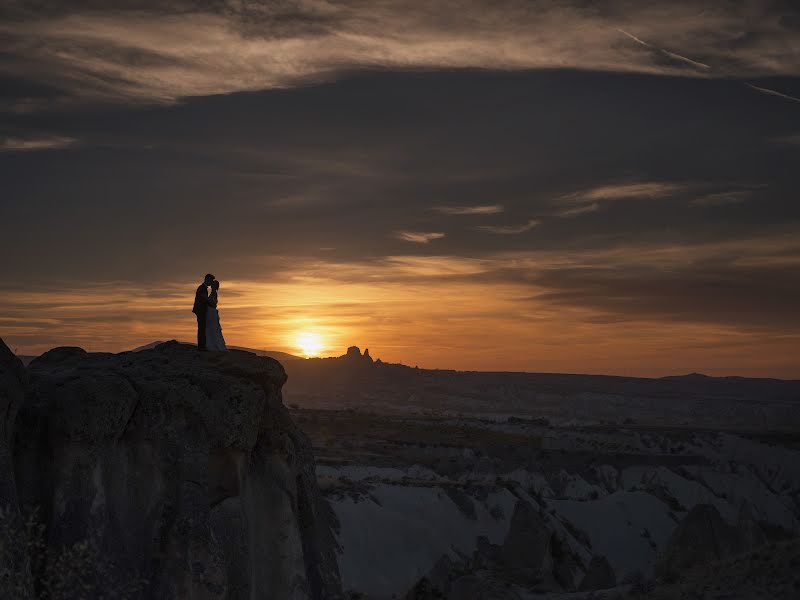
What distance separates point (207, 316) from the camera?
833 inches

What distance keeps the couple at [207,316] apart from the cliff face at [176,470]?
0.50 meters

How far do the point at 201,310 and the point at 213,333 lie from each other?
1.98ft

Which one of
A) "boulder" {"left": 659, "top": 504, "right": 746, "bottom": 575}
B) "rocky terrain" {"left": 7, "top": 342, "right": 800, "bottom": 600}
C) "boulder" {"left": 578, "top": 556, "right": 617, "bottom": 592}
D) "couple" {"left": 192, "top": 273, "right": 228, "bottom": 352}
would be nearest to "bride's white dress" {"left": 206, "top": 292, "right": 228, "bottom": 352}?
"couple" {"left": 192, "top": 273, "right": 228, "bottom": 352}

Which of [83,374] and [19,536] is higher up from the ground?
[83,374]

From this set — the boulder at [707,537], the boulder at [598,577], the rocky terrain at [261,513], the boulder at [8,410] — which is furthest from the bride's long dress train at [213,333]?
the boulder at [707,537]

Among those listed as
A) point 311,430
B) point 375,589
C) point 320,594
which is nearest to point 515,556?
point 375,589

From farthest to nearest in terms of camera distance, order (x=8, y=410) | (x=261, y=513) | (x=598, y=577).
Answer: (x=598, y=577), (x=261, y=513), (x=8, y=410)

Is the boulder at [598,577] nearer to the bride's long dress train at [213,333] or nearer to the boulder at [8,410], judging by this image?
the bride's long dress train at [213,333]

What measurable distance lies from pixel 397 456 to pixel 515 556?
4428cm

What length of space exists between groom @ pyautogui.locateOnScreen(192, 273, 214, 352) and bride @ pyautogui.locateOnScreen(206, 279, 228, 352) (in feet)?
0.30

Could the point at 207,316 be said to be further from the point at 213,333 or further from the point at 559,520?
the point at 559,520

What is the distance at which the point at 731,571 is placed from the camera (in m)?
26.1

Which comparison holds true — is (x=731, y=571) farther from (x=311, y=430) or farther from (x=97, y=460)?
(x=311, y=430)

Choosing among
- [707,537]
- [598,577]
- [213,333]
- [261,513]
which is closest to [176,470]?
[261,513]
